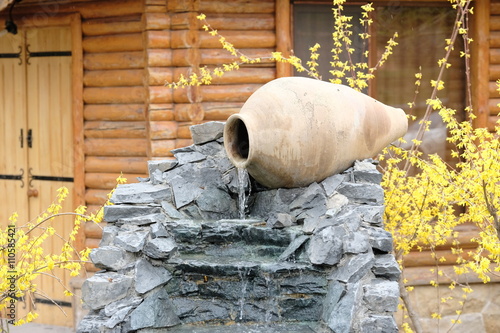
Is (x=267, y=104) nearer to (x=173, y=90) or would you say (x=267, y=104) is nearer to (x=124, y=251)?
(x=124, y=251)

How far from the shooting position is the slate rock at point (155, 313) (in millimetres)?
5807

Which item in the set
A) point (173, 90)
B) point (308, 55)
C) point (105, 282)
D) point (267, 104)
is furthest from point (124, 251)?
point (308, 55)

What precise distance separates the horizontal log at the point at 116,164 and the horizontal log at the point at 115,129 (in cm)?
22

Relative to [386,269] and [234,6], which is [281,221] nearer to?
[386,269]

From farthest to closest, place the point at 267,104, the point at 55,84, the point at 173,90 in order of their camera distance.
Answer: the point at 55,84 < the point at 173,90 < the point at 267,104

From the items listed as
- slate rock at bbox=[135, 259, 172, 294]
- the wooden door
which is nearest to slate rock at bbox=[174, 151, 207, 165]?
slate rock at bbox=[135, 259, 172, 294]

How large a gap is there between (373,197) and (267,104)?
3.08 ft

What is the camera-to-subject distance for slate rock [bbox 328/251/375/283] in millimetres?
5656

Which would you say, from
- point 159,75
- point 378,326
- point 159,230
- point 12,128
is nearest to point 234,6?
point 159,75

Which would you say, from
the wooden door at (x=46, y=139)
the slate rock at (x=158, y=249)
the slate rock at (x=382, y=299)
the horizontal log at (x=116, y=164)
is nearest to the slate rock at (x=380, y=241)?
the slate rock at (x=382, y=299)

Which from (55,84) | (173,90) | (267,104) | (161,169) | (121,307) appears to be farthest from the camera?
(55,84)

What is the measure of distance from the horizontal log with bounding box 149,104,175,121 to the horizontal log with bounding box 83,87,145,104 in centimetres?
30

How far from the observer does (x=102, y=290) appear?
19.1 ft

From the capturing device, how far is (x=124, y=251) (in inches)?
239
